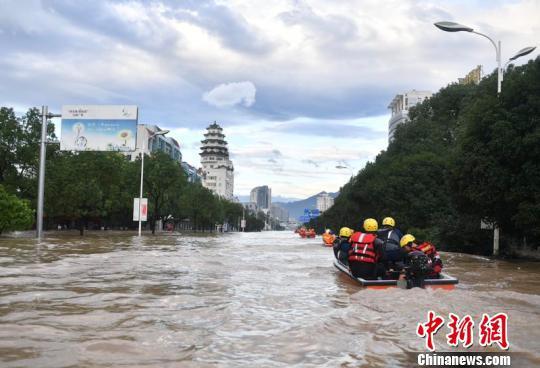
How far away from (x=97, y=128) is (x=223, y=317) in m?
28.4

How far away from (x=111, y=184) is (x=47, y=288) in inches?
1670

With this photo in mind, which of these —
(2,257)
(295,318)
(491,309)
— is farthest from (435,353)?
(2,257)

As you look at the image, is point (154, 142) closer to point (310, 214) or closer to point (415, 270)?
point (310, 214)

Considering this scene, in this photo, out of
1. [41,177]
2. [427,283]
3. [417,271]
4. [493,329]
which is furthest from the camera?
[41,177]

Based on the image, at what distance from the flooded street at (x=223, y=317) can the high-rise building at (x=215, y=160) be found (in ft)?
550

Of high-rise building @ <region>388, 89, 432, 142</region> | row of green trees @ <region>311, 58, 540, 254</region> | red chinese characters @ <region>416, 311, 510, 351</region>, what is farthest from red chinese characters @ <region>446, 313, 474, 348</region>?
high-rise building @ <region>388, 89, 432, 142</region>

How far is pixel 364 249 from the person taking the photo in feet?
39.5

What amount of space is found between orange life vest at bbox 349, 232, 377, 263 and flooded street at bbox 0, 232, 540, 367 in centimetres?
74

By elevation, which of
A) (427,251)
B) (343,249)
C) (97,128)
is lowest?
(343,249)

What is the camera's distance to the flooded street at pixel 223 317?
224 inches

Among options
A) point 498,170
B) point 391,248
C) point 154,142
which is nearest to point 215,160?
point 154,142

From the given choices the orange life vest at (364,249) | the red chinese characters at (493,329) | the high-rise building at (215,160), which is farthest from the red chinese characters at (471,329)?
the high-rise building at (215,160)

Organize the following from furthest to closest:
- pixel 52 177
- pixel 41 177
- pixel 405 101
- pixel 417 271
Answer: pixel 405 101
pixel 52 177
pixel 41 177
pixel 417 271

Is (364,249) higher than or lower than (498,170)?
lower
